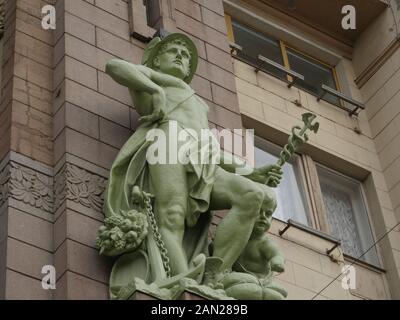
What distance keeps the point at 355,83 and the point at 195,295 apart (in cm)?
1015

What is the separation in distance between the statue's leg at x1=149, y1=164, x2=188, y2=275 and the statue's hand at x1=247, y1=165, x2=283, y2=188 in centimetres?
91

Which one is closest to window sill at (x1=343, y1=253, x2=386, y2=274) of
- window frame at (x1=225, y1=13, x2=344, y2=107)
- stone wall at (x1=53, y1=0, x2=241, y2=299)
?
stone wall at (x1=53, y1=0, x2=241, y2=299)

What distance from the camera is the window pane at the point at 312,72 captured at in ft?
66.8

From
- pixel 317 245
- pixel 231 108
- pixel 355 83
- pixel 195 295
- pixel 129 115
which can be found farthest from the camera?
pixel 355 83

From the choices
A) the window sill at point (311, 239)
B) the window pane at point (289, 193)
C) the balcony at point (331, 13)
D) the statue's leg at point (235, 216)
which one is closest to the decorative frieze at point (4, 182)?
the statue's leg at point (235, 216)

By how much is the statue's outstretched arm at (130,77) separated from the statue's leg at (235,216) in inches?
52.9

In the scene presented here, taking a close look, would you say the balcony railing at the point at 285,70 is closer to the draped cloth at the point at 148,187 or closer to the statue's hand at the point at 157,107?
the statue's hand at the point at 157,107

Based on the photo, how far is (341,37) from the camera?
844 inches

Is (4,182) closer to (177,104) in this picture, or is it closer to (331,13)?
(177,104)

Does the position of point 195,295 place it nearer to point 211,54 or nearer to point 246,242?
point 246,242

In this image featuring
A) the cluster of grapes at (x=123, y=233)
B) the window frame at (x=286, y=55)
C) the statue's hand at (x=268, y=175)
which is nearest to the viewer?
the cluster of grapes at (x=123, y=233)

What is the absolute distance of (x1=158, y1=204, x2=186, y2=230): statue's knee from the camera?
12430mm

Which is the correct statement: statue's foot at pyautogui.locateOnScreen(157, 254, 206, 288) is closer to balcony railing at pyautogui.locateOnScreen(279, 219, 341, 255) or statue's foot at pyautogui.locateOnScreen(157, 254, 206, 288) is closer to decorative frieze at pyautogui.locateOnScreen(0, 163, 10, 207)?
decorative frieze at pyautogui.locateOnScreen(0, 163, 10, 207)

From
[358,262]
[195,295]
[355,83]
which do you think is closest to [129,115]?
[195,295]
